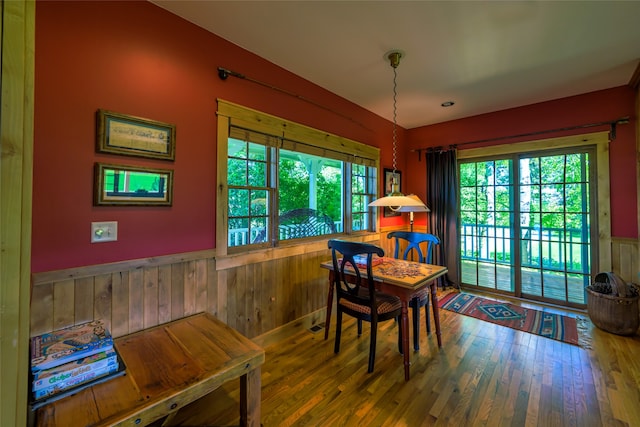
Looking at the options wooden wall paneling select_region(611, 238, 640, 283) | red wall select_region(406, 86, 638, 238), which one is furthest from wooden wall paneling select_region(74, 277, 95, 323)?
wooden wall paneling select_region(611, 238, 640, 283)

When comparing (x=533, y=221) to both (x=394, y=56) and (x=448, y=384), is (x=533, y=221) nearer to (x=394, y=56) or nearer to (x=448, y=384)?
(x=448, y=384)

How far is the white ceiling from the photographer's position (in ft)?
5.95

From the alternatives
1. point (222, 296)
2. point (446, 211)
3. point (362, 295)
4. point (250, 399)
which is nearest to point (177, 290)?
point (222, 296)

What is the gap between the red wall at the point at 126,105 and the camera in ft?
4.73

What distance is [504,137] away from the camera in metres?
3.68

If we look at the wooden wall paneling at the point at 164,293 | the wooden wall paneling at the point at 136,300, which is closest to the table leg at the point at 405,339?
the wooden wall paneling at the point at 164,293

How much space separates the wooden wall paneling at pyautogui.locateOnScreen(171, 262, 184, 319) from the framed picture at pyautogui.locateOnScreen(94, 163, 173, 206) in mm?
461

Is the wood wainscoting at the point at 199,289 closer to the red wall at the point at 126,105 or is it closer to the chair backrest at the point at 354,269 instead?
the red wall at the point at 126,105

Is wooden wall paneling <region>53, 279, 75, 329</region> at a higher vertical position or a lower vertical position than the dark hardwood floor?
higher

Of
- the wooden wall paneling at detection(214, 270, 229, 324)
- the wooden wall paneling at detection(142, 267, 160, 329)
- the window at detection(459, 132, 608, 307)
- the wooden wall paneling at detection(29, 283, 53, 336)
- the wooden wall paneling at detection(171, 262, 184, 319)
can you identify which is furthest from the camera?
the window at detection(459, 132, 608, 307)

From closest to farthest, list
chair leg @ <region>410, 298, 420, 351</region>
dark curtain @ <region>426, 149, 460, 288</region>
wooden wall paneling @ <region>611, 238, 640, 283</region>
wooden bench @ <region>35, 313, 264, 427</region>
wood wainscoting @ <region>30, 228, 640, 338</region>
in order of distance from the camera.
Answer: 1. wooden bench @ <region>35, 313, 264, 427</region>
2. wood wainscoting @ <region>30, 228, 640, 338</region>
3. chair leg @ <region>410, 298, 420, 351</region>
4. wooden wall paneling @ <region>611, 238, 640, 283</region>
5. dark curtain @ <region>426, 149, 460, 288</region>

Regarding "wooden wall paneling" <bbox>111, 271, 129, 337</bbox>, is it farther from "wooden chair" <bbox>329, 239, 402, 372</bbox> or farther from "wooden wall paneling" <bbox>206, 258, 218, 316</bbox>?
"wooden chair" <bbox>329, 239, 402, 372</bbox>

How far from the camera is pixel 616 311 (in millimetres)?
2594

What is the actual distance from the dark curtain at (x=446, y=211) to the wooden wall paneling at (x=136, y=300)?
380cm
